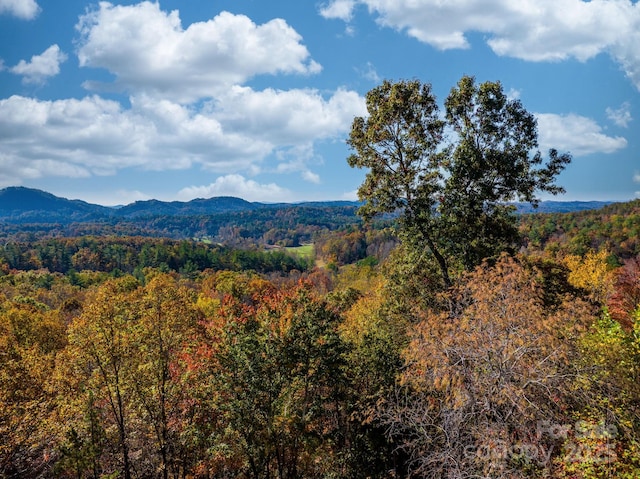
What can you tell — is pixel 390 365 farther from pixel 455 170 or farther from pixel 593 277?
pixel 593 277

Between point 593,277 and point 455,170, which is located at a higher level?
point 455,170

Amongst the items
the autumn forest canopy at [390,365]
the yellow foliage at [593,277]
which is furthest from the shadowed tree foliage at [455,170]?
the yellow foliage at [593,277]

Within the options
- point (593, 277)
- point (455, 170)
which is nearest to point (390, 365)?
point (455, 170)

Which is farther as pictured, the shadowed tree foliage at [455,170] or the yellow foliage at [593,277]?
the yellow foliage at [593,277]

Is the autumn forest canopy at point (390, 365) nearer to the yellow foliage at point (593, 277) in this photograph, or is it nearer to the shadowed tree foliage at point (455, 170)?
the shadowed tree foliage at point (455, 170)

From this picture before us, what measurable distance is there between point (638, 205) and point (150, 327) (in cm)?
15839

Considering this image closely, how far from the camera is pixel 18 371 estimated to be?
1816 centimetres

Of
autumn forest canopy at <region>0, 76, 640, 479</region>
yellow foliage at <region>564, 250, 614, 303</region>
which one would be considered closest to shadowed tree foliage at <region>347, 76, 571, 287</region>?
autumn forest canopy at <region>0, 76, 640, 479</region>

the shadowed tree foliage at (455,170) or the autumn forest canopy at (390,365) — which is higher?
the shadowed tree foliage at (455,170)

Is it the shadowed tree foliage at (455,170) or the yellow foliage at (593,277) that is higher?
the shadowed tree foliage at (455,170)

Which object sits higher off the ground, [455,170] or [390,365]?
[455,170]

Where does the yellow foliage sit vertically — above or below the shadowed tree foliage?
below

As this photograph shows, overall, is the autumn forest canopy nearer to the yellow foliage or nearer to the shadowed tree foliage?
the shadowed tree foliage

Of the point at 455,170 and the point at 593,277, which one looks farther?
the point at 593,277
